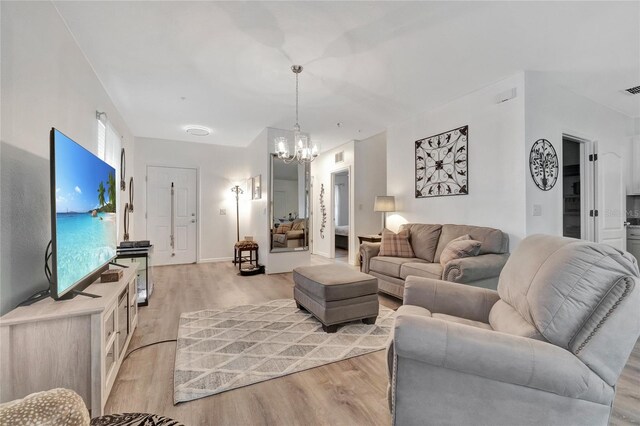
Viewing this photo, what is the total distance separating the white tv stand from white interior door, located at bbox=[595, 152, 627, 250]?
209 inches

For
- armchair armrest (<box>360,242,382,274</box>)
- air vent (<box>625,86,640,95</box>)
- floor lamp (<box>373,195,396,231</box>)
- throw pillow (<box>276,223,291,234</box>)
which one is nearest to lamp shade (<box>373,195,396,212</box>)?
floor lamp (<box>373,195,396,231</box>)

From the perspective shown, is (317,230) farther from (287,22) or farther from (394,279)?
(287,22)

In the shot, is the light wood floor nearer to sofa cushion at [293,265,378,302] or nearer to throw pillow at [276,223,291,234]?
sofa cushion at [293,265,378,302]

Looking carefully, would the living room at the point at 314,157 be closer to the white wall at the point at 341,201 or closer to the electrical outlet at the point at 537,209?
the electrical outlet at the point at 537,209

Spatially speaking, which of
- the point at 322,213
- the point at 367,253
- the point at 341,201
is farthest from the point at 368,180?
the point at 341,201

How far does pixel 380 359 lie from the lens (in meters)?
2.04

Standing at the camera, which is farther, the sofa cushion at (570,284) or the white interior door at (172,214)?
the white interior door at (172,214)

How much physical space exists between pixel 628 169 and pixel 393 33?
4753 mm

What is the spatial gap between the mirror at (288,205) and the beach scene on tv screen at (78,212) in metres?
2.80

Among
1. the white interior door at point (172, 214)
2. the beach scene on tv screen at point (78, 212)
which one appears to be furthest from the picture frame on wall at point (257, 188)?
the beach scene on tv screen at point (78, 212)

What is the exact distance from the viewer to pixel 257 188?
5.23 m

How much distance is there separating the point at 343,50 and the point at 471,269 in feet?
7.80

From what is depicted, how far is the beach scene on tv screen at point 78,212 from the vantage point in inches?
54.1

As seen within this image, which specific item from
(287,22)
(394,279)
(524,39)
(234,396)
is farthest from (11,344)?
(524,39)
